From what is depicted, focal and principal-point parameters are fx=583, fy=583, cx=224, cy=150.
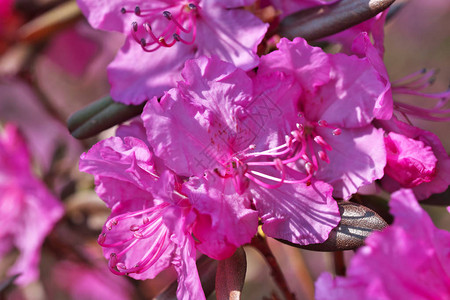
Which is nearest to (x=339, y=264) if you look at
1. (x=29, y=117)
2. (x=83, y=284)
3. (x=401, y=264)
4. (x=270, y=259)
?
(x=270, y=259)

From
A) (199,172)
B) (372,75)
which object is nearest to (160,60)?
(199,172)

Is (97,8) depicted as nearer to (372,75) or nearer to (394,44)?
(372,75)

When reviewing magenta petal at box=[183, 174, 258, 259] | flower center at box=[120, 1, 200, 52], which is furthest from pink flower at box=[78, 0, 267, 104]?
magenta petal at box=[183, 174, 258, 259]

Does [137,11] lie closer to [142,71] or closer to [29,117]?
[142,71]


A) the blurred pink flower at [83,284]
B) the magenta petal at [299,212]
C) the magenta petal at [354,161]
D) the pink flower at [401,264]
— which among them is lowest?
the blurred pink flower at [83,284]

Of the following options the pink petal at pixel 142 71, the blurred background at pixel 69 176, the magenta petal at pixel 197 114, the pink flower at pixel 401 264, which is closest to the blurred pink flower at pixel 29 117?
the blurred background at pixel 69 176

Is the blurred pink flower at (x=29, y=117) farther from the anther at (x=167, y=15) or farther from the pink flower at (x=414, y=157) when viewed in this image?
the pink flower at (x=414, y=157)

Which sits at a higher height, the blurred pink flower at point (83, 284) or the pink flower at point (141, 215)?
the pink flower at point (141, 215)
